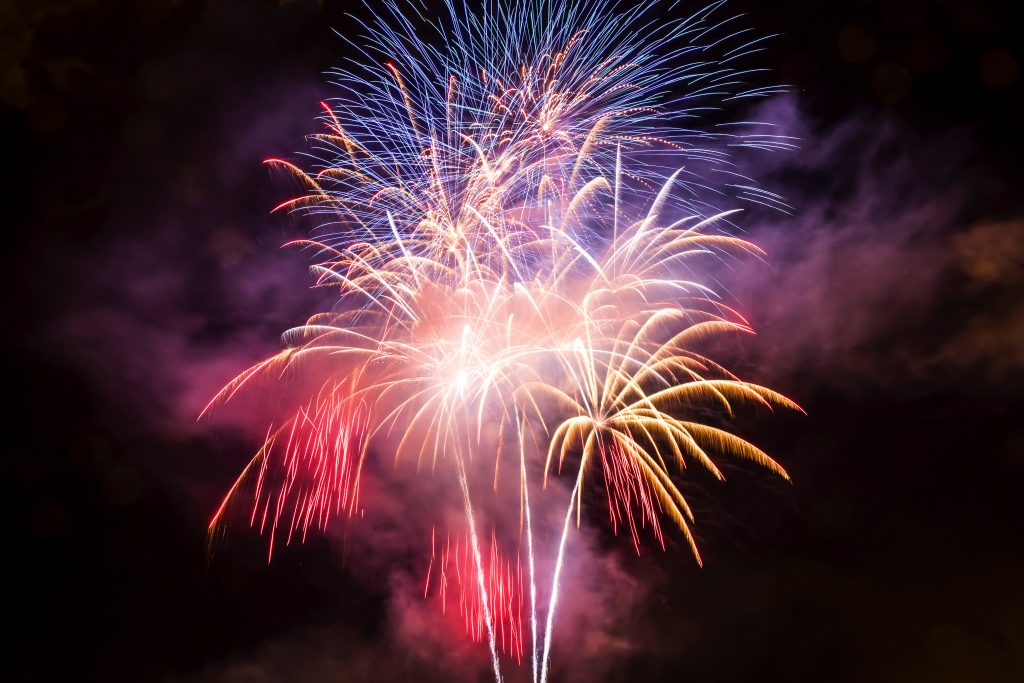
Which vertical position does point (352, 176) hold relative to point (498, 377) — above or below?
above

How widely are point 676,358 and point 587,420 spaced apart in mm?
2046

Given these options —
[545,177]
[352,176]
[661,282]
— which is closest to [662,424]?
[661,282]

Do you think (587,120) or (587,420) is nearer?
(587,120)

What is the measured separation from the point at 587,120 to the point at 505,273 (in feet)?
10.1

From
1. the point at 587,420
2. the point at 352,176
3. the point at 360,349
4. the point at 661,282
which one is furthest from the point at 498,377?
the point at 352,176

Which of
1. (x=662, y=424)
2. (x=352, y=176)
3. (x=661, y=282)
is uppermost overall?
(x=352, y=176)

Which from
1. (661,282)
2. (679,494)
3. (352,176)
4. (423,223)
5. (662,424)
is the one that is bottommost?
(679,494)

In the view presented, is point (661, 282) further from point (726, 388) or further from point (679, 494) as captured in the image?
point (679, 494)

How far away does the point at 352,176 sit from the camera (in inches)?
472

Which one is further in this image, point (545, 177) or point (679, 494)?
point (679, 494)

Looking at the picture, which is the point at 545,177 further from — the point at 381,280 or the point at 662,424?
the point at 662,424

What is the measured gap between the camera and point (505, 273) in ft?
39.8

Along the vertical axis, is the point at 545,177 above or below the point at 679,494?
above

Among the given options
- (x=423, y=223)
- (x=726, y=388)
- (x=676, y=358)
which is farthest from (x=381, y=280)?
(x=726, y=388)
